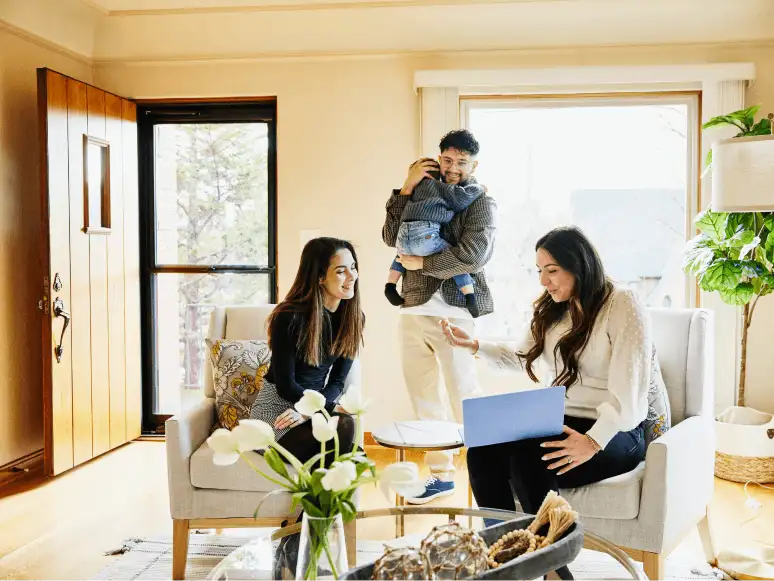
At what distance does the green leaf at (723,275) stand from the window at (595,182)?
22.3 inches

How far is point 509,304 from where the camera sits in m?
4.43

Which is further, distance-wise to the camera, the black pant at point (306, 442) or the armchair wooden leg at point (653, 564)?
the black pant at point (306, 442)

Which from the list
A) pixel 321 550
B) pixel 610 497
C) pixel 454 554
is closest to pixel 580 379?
pixel 610 497

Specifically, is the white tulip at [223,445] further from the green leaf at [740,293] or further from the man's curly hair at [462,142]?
the green leaf at [740,293]

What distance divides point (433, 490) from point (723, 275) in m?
1.59

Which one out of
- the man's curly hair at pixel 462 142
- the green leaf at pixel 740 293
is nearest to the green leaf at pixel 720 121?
the green leaf at pixel 740 293

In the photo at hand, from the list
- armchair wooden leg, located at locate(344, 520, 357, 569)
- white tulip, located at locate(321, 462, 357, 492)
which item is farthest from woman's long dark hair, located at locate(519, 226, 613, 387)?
white tulip, located at locate(321, 462, 357, 492)

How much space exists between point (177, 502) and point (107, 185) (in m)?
2.26

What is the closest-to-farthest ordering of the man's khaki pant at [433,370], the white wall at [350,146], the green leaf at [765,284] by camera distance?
the man's khaki pant at [433,370] → the green leaf at [765,284] → the white wall at [350,146]

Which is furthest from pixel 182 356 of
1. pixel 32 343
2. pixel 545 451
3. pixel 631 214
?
pixel 545 451

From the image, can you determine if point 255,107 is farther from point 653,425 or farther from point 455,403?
point 653,425

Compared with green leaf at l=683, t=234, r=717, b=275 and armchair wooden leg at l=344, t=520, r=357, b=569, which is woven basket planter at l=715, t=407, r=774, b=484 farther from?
armchair wooden leg at l=344, t=520, r=357, b=569

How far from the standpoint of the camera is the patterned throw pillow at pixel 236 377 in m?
2.84

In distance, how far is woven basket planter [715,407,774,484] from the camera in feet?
12.0
